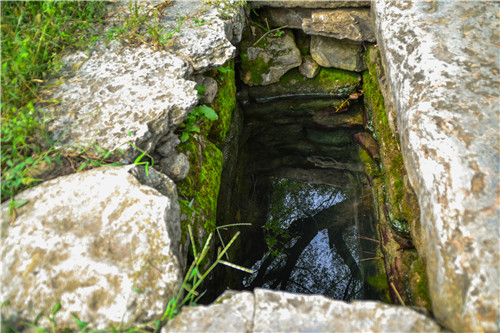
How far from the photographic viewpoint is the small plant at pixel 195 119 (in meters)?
3.06

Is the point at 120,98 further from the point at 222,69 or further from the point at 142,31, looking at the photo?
the point at 222,69

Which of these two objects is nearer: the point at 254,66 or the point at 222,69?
the point at 222,69

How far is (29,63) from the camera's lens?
107 inches

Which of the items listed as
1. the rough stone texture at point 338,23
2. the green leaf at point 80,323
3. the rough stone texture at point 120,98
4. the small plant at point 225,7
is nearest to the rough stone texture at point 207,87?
the rough stone texture at point 120,98

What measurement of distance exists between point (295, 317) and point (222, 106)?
239cm

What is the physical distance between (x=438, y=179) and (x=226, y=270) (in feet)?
5.75

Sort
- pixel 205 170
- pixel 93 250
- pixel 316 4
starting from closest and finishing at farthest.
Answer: pixel 93 250 → pixel 205 170 → pixel 316 4

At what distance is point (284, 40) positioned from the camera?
15.1ft

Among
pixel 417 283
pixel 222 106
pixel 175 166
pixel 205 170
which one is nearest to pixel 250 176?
pixel 222 106

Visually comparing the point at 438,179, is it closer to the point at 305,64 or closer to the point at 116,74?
the point at 116,74

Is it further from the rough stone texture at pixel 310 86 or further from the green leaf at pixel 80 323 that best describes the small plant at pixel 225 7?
the green leaf at pixel 80 323

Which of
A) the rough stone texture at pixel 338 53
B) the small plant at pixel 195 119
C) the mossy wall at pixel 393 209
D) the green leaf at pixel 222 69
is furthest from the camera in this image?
the rough stone texture at pixel 338 53

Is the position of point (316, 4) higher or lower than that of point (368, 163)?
higher

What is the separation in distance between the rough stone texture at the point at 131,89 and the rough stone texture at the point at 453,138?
1.50 m
